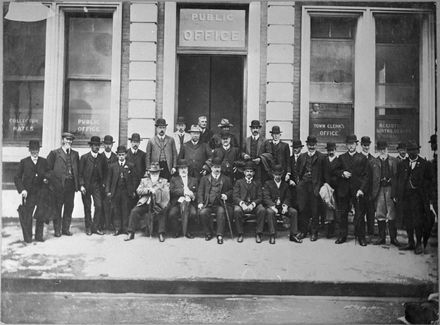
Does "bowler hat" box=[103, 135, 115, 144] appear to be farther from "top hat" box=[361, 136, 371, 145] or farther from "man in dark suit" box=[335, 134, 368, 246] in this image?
"top hat" box=[361, 136, 371, 145]

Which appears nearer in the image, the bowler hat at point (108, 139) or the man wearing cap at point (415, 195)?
the man wearing cap at point (415, 195)

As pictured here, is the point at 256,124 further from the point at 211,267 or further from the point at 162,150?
the point at 211,267

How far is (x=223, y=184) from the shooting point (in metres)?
4.38

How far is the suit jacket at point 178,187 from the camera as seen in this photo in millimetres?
4398

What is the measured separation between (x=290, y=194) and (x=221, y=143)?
1.02m

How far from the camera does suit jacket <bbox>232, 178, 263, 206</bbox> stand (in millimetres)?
4355

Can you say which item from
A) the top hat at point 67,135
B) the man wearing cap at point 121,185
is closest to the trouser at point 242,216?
the man wearing cap at point 121,185

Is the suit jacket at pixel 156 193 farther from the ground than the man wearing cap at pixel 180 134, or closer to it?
closer to it

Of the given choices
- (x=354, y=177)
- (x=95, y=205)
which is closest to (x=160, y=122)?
(x=95, y=205)

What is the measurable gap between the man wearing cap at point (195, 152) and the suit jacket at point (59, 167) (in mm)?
1273

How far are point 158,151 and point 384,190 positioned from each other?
2.70 meters

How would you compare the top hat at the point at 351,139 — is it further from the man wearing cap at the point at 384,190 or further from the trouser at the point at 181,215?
the trouser at the point at 181,215

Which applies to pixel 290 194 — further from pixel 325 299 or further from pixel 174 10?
pixel 174 10

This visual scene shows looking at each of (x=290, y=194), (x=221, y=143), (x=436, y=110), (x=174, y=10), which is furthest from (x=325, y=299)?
→ (x=174, y=10)
